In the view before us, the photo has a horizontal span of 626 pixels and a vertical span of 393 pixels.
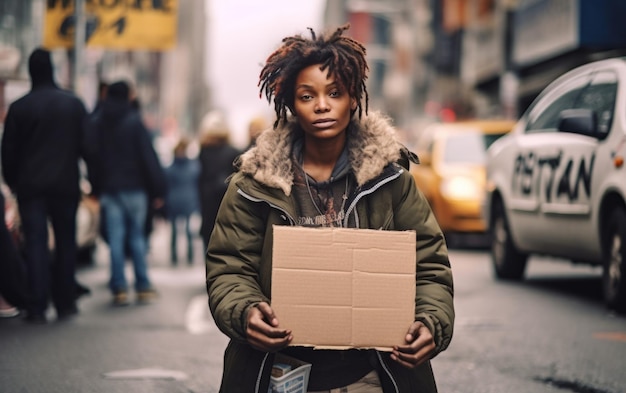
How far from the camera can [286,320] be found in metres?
3.34

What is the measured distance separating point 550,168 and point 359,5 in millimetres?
49848

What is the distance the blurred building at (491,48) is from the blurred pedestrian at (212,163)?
1.76m

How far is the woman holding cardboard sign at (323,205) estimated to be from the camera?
347 cm

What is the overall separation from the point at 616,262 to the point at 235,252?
5853 millimetres

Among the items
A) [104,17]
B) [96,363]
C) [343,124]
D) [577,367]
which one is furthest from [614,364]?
[104,17]

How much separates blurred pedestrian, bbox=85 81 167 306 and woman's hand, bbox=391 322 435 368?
293 inches

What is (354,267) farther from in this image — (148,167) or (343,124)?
(148,167)

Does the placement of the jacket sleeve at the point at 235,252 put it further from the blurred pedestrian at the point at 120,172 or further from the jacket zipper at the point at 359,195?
the blurred pedestrian at the point at 120,172

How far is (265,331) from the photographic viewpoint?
327cm

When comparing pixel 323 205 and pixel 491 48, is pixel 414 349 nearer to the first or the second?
pixel 323 205

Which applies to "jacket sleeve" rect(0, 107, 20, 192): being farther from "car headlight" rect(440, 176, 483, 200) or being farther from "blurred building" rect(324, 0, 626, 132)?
"car headlight" rect(440, 176, 483, 200)

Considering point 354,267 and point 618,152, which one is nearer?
point 354,267

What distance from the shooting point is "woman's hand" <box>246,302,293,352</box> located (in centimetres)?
327

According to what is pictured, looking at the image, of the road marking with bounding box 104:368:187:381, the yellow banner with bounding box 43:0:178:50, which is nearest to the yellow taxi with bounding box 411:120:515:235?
the yellow banner with bounding box 43:0:178:50
